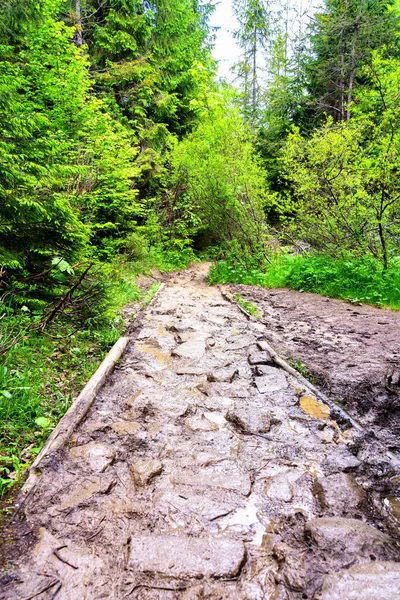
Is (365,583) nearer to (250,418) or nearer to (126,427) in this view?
(250,418)

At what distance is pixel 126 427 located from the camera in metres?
2.85

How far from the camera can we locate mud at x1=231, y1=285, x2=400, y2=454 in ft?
10.1

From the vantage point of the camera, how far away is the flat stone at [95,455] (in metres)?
2.33

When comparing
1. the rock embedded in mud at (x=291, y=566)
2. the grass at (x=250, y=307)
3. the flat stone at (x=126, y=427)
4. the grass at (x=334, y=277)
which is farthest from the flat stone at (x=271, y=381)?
the grass at (x=334, y=277)

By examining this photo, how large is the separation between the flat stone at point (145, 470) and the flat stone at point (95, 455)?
21 cm

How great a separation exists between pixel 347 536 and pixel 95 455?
67.9 inches

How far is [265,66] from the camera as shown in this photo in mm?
22625

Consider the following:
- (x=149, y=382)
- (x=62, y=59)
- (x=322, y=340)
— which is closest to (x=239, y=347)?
(x=322, y=340)

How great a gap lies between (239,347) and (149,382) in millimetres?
1689

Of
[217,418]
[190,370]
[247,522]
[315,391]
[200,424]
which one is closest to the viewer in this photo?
[247,522]

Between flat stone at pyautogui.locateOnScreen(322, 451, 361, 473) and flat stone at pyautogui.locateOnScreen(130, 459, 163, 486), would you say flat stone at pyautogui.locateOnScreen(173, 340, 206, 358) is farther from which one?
flat stone at pyautogui.locateOnScreen(322, 451, 361, 473)

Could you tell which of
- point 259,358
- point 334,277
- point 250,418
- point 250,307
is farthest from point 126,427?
point 334,277

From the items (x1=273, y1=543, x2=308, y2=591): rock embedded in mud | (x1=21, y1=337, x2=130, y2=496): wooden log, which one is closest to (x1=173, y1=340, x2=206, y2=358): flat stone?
(x1=21, y1=337, x2=130, y2=496): wooden log

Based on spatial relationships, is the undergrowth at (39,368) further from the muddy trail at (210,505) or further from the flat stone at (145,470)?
the flat stone at (145,470)
